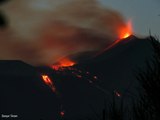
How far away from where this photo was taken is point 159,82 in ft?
38.2

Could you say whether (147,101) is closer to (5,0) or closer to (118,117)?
(118,117)

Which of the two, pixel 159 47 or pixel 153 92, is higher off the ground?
pixel 159 47

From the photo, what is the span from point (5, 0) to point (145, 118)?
562cm

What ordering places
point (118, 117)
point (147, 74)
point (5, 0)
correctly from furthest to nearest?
point (118, 117), point (147, 74), point (5, 0)

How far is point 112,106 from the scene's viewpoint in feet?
43.8

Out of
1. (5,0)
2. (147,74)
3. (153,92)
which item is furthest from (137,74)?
(5,0)

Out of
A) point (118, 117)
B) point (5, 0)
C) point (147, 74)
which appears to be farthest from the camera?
point (118, 117)

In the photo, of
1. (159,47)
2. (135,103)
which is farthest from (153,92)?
(135,103)

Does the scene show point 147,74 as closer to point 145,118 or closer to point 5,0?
point 145,118

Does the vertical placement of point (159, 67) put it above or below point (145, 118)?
above

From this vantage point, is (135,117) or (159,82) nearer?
(159,82)

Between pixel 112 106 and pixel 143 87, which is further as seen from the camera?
A: pixel 112 106

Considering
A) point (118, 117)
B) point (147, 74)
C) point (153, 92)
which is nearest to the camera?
point (153, 92)

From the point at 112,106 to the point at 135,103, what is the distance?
1.79ft
